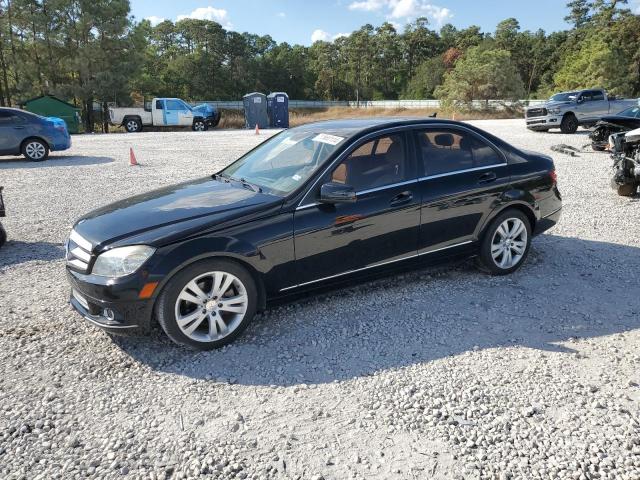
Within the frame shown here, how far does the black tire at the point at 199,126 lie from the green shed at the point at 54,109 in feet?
21.1

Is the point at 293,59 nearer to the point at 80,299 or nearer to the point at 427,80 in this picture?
the point at 427,80

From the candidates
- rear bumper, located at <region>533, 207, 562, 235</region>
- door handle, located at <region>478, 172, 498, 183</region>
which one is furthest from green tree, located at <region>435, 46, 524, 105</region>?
door handle, located at <region>478, 172, 498, 183</region>

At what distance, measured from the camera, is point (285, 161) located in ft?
14.8

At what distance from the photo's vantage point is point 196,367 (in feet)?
11.4

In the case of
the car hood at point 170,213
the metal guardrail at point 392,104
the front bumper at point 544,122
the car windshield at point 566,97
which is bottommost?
the car hood at point 170,213

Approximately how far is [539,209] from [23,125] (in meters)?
13.5

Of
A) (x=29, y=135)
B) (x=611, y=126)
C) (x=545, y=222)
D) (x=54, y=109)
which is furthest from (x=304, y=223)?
(x=54, y=109)

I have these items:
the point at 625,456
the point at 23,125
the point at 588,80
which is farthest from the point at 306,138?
the point at 588,80

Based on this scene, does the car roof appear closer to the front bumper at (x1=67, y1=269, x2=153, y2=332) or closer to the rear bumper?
the rear bumper

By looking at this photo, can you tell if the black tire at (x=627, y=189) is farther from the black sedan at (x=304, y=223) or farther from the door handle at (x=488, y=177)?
the door handle at (x=488, y=177)

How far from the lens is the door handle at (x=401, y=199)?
14.1ft

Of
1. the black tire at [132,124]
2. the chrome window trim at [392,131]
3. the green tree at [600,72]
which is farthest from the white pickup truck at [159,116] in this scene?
the green tree at [600,72]

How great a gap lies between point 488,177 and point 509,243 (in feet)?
2.38

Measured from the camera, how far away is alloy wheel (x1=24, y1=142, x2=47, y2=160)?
44.9ft
